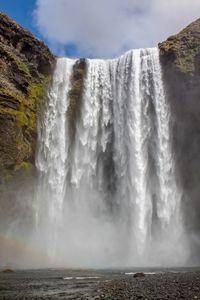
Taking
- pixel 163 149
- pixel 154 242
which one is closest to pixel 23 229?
pixel 154 242

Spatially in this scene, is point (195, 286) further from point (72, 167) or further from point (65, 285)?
point (72, 167)

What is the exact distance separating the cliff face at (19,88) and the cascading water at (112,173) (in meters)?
1.88

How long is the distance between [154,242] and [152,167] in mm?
7856

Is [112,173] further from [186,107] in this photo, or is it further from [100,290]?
[100,290]

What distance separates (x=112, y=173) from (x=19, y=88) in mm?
13760

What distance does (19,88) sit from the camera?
43.7 metres

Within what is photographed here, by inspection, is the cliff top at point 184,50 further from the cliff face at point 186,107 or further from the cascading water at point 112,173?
the cascading water at point 112,173

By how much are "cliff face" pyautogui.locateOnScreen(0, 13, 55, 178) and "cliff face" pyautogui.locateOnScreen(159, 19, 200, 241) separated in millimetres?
14526

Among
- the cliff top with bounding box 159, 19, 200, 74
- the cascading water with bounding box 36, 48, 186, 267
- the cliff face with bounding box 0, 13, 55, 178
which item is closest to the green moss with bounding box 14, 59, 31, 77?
the cliff face with bounding box 0, 13, 55, 178

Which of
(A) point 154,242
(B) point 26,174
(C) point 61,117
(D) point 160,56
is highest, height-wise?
(D) point 160,56

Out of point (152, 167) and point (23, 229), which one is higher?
point (152, 167)

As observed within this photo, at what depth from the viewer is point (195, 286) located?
17266 millimetres

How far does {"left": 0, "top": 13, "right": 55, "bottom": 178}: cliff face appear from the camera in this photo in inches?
1567

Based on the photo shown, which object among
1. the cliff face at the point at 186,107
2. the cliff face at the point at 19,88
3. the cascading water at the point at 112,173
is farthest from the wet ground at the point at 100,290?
the cliff face at the point at 186,107
